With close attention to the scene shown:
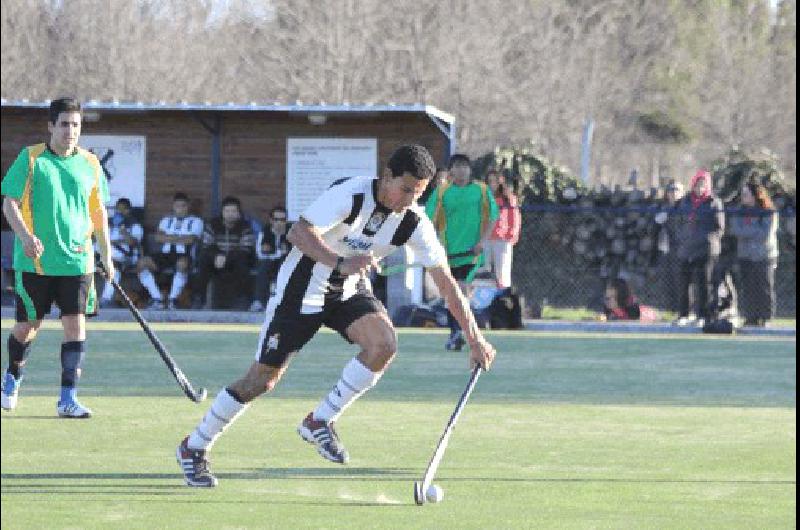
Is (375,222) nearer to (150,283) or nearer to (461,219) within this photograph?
(461,219)

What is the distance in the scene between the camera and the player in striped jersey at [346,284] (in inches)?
376

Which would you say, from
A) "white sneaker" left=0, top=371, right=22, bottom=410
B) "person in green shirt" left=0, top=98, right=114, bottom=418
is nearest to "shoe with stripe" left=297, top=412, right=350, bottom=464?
"person in green shirt" left=0, top=98, right=114, bottom=418

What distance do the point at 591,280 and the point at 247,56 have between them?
21.4 m

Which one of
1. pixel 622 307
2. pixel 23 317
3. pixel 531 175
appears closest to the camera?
pixel 23 317

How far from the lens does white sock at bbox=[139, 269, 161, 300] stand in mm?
27453

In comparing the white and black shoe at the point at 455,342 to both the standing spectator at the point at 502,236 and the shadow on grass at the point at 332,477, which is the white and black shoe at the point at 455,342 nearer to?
the standing spectator at the point at 502,236

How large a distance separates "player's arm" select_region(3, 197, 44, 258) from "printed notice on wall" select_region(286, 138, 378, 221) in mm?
16187

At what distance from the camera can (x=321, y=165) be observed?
2883 centimetres

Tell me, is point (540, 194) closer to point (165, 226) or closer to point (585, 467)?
point (165, 226)

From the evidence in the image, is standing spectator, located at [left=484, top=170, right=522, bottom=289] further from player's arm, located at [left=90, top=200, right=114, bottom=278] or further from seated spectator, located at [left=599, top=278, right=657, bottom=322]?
player's arm, located at [left=90, top=200, right=114, bottom=278]

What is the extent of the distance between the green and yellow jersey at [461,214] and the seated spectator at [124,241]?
792 centimetres

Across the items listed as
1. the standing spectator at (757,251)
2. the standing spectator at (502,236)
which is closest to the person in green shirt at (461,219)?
the standing spectator at (502,236)

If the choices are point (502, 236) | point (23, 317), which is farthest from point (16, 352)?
point (502, 236)

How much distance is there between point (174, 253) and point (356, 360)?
17.6m
